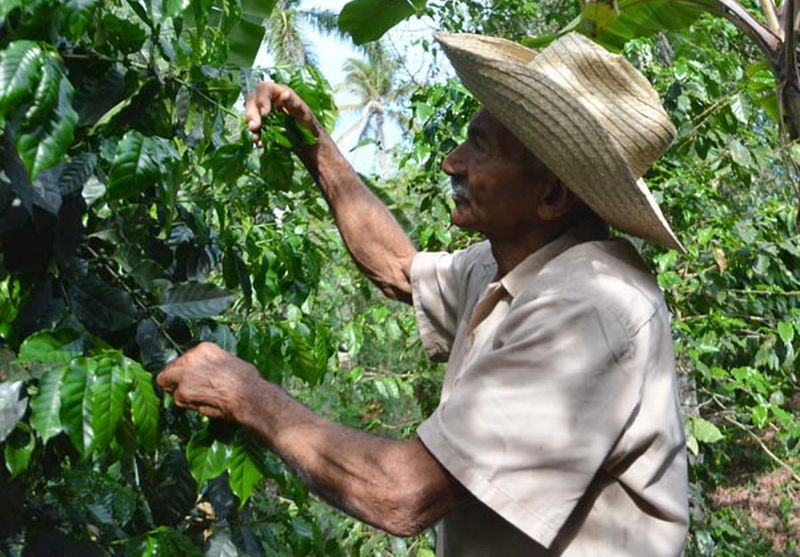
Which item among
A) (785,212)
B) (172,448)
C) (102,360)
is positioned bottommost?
(785,212)

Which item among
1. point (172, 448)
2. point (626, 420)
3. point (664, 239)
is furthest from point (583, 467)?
point (172, 448)

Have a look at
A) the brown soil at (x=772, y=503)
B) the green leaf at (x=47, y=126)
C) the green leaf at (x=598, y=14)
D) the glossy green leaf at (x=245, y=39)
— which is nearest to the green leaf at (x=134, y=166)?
the green leaf at (x=47, y=126)

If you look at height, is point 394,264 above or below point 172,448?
above

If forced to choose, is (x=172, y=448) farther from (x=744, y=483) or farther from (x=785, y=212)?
(x=744, y=483)

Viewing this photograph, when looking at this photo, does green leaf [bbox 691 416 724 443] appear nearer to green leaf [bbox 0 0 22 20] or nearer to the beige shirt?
the beige shirt

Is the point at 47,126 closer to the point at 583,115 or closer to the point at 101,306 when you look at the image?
the point at 101,306

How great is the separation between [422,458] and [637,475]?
317mm

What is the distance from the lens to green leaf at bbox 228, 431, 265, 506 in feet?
5.63

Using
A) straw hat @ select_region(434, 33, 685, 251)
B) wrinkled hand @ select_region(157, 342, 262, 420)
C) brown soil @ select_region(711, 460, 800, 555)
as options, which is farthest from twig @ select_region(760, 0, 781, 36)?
brown soil @ select_region(711, 460, 800, 555)

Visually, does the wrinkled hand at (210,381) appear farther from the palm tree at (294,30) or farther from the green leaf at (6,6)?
the palm tree at (294,30)

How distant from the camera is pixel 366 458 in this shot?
162 centimetres

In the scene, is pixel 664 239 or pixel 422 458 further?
pixel 664 239

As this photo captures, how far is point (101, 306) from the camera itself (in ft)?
5.95

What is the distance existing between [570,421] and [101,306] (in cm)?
77
